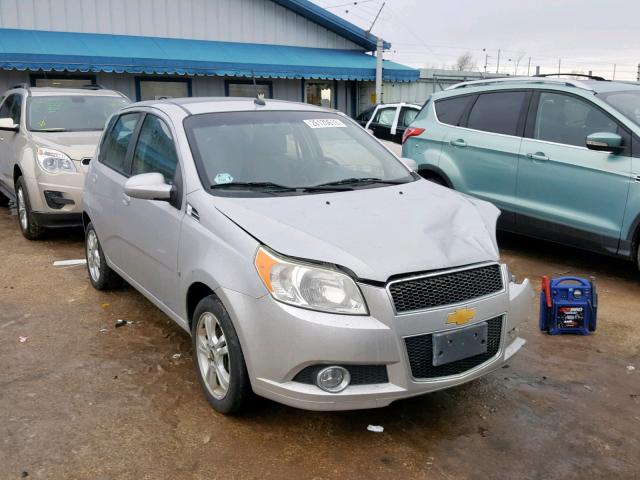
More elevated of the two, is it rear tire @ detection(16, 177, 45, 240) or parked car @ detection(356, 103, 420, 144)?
parked car @ detection(356, 103, 420, 144)

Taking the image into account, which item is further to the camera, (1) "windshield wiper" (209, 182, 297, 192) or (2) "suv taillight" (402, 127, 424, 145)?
(2) "suv taillight" (402, 127, 424, 145)

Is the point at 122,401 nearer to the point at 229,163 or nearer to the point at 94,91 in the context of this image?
the point at 229,163

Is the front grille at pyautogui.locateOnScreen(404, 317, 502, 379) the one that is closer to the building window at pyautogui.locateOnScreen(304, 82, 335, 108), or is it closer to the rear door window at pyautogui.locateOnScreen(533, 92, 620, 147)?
the rear door window at pyautogui.locateOnScreen(533, 92, 620, 147)

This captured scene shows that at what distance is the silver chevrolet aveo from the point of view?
9.45 feet

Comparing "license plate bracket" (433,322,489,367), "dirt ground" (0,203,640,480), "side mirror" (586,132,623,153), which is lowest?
"dirt ground" (0,203,640,480)

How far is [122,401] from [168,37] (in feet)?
49.3

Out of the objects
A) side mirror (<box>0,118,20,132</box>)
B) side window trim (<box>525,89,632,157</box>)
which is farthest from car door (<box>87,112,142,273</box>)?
side window trim (<box>525,89,632,157</box>)

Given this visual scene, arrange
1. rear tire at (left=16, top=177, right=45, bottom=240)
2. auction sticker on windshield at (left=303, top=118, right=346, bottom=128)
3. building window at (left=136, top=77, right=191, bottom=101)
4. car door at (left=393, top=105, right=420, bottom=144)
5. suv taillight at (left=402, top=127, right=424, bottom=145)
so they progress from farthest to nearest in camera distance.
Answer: building window at (left=136, top=77, right=191, bottom=101), car door at (left=393, top=105, right=420, bottom=144), suv taillight at (left=402, top=127, right=424, bottom=145), rear tire at (left=16, top=177, right=45, bottom=240), auction sticker on windshield at (left=303, top=118, right=346, bottom=128)

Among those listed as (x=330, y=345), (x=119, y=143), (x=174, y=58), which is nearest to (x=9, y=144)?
(x=119, y=143)

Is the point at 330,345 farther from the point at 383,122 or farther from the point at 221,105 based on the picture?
the point at 383,122

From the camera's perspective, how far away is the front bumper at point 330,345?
2.83 meters

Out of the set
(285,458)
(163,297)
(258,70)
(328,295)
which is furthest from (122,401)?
(258,70)

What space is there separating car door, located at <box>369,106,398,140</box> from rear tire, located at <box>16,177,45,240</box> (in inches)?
300

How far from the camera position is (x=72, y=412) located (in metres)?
3.47
